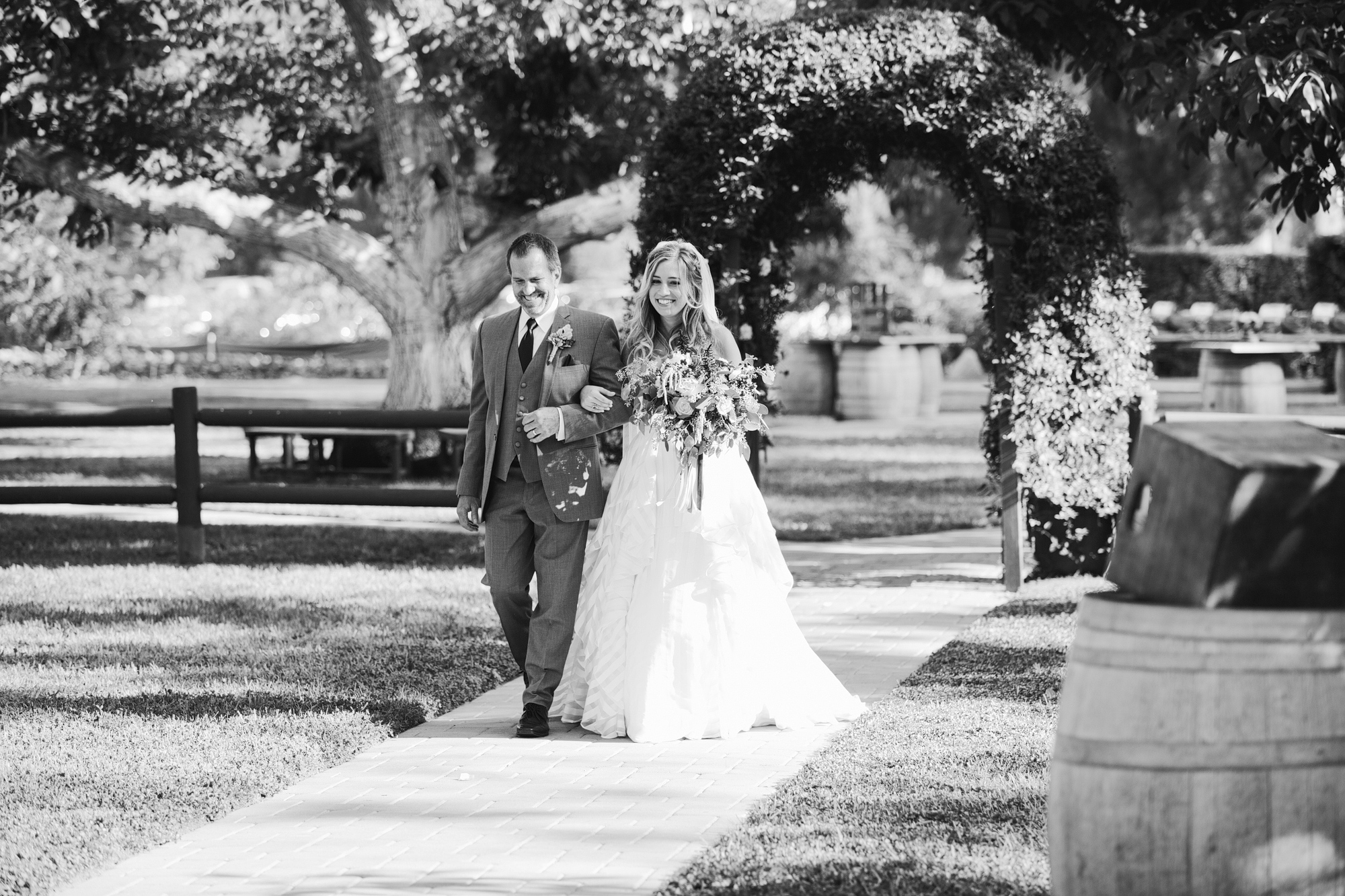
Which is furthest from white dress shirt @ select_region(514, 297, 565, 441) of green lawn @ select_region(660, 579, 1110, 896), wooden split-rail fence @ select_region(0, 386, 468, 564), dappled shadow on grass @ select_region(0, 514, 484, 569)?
dappled shadow on grass @ select_region(0, 514, 484, 569)

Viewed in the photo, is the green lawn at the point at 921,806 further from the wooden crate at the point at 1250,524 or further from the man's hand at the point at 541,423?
the man's hand at the point at 541,423

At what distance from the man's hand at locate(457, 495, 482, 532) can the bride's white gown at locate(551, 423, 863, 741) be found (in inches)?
19.0

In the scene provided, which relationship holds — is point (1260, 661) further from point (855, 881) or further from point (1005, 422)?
point (1005, 422)

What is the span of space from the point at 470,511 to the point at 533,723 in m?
0.89

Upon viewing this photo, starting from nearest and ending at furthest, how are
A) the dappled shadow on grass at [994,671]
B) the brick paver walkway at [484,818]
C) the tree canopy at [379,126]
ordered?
1. the brick paver walkway at [484,818]
2. the dappled shadow on grass at [994,671]
3. the tree canopy at [379,126]

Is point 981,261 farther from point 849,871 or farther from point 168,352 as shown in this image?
point 168,352

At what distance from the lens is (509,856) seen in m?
4.79

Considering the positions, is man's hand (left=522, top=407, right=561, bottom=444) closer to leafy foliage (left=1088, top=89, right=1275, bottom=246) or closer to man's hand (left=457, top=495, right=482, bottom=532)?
man's hand (left=457, top=495, right=482, bottom=532)

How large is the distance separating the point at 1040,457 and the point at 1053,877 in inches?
238

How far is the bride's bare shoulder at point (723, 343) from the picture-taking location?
646 cm

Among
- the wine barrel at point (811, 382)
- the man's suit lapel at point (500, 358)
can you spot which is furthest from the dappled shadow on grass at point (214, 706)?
the wine barrel at point (811, 382)

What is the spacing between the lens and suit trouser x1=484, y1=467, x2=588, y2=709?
20.8ft

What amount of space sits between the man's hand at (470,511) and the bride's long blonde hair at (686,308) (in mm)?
859

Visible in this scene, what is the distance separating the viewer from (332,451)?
16.5 metres
